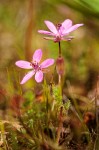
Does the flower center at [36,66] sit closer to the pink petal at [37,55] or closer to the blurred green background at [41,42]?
the pink petal at [37,55]

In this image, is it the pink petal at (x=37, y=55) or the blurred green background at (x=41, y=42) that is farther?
the blurred green background at (x=41, y=42)

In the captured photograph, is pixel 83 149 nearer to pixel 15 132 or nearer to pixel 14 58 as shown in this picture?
pixel 15 132

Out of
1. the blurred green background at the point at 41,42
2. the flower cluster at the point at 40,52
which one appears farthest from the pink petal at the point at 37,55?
the blurred green background at the point at 41,42

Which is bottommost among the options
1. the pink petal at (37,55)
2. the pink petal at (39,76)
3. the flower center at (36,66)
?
the pink petal at (39,76)

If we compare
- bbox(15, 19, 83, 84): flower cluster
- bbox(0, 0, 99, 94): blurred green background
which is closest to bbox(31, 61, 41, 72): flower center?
bbox(15, 19, 83, 84): flower cluster

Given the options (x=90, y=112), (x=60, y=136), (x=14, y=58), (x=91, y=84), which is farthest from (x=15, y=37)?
(x=60, y=136)

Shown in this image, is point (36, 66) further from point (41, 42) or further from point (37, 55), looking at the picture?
point (41, 42)

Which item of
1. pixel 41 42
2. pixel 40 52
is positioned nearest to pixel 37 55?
pixel 40 52

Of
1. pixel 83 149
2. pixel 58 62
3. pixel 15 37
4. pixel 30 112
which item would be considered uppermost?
pixel 15 37
